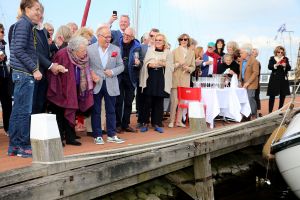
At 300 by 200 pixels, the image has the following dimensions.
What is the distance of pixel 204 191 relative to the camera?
5.97 metres

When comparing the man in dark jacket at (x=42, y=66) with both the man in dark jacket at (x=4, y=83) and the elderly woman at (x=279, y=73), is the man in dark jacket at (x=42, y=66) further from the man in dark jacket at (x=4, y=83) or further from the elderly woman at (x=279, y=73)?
the elderly woman at (x=279, y=73)

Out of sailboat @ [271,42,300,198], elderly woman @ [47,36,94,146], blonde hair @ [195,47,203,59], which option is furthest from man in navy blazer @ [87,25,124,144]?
blonde hair @ [195,47,203,59]

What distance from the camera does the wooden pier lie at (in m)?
3.54

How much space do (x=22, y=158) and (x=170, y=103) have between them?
146 inches

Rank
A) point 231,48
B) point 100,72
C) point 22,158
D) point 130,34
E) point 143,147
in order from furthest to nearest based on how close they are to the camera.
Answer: point 231,48 < point 130,34 < point 100,72 < point 143,147 < point 22,158

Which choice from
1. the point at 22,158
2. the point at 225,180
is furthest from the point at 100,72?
the point at 225,180

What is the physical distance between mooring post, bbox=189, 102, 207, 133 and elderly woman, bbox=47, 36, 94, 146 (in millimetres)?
1455

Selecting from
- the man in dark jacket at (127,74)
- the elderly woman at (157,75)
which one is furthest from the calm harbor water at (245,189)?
the man in dark jacket at (127,74)

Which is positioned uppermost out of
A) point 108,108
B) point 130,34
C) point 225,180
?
point 130,34

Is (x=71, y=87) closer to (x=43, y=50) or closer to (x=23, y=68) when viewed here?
(x=43, y=50)

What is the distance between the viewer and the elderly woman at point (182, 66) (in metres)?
7.36

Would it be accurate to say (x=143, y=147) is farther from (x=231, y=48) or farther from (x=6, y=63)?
(x=231, y=48)

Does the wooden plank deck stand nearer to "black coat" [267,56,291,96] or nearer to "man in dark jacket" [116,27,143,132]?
"man in dark jacket" [116,27,143,132]

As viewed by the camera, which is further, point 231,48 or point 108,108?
point 231,48
